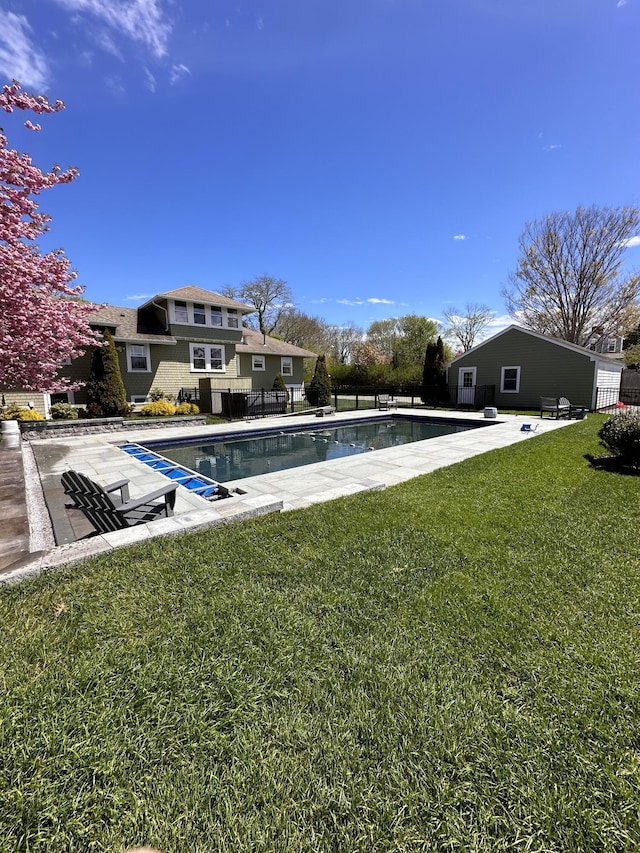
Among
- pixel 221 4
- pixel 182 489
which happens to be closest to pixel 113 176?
pixel 221 4

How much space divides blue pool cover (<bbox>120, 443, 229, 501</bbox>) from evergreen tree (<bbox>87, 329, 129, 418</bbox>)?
15.1 feet

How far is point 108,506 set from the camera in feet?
12.1

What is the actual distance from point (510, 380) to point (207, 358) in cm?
1588

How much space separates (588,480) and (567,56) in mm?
10340

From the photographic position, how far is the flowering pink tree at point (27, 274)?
420 centimetres

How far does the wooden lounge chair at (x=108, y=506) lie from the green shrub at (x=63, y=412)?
10.2 meters

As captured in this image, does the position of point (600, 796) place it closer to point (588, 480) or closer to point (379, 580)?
point (379, 580)

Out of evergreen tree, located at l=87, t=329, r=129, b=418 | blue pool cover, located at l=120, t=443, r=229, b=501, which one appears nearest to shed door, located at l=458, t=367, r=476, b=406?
blue pool cover, located at l=120, t=443, r=229, b=501

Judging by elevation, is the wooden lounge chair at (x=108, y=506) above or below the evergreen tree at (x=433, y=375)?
below

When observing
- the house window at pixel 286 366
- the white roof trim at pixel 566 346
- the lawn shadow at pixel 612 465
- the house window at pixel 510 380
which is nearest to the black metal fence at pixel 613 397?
the white roof trim at pixel 566 346

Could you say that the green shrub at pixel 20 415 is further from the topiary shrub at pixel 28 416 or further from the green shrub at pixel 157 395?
the green shrub at pixel 157 395

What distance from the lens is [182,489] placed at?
18.6 ft

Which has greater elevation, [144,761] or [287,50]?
[287,50]

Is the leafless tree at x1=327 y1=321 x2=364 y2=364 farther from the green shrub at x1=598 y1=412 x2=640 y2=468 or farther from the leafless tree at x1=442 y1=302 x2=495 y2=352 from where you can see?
the green shrub at x1=598 y1=412 x2=640 y2=468
